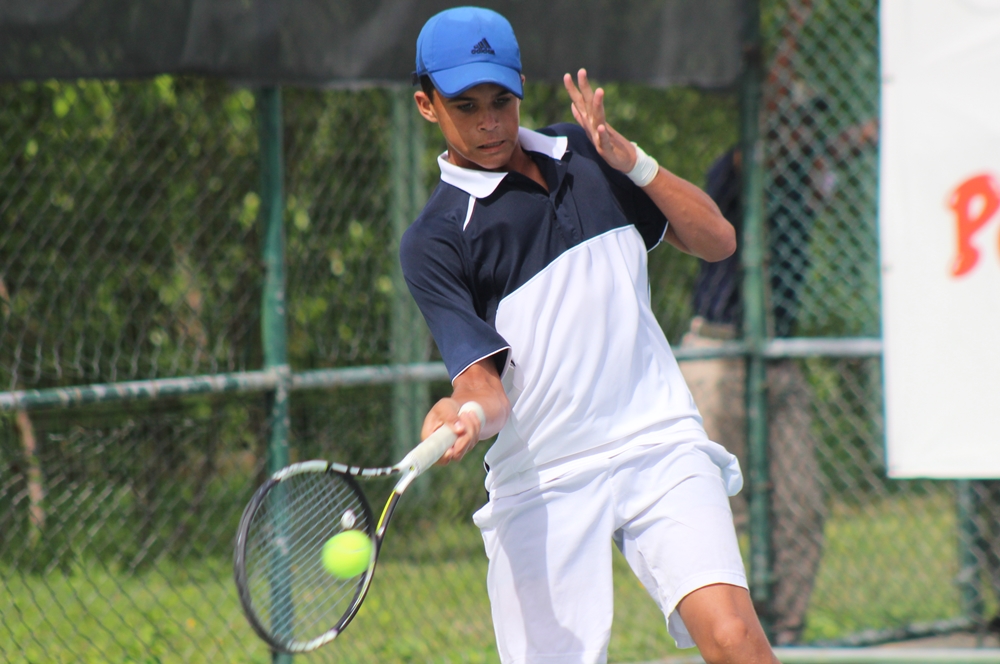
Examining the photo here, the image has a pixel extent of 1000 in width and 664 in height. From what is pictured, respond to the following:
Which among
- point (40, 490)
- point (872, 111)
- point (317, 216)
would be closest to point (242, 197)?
point (317, 216)

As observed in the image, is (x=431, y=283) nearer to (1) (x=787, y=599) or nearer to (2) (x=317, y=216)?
(1) (x=787, y=599)

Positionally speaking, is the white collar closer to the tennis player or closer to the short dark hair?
the tennis player

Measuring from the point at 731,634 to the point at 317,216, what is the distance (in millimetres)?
3702

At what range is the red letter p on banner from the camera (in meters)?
4.00

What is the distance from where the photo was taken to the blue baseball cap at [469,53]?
2.76 m

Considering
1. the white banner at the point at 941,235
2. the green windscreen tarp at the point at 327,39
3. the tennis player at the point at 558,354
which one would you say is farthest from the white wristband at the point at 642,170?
the white banner at the point at 941,235

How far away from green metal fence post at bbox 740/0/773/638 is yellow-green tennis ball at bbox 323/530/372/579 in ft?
8.35

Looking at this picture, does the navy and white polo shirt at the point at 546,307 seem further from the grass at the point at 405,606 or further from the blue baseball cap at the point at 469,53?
the grass at the point at 405,606

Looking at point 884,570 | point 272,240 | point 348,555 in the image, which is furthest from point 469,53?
point 884,570

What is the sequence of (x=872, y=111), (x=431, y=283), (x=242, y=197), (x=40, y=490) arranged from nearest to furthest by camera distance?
(x=431, y=283) → (x=40, y=490) → (x=872, y=111) → (x=242, y=197)

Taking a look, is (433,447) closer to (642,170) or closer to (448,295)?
(448,295)

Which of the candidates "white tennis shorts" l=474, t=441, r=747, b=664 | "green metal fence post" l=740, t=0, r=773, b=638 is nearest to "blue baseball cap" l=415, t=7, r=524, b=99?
"white tennis shorts" l=474, t=441, r=747, b=664

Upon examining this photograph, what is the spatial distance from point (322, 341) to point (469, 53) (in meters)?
2.46

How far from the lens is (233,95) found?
5.80 metres
